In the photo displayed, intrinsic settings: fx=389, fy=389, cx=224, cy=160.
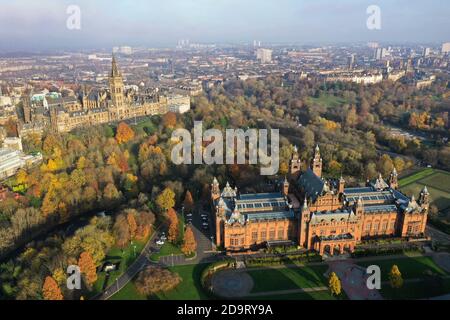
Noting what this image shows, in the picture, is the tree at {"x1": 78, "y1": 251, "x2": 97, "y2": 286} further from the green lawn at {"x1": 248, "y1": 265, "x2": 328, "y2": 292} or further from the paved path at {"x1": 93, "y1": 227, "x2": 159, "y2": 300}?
the green lawn at {"x1": 248, "y1": 265, "x2": 328, "y2": 292}

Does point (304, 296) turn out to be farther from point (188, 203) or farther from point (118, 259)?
point (188, 203)

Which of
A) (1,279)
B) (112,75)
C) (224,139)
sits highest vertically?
(112,75)

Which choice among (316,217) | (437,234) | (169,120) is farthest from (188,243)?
(169,120)

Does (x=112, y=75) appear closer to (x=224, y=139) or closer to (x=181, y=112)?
(x=181, y=112)

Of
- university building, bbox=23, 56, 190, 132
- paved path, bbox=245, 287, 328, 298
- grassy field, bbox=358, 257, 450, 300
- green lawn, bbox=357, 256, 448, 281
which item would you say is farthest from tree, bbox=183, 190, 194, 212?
university building, bbox=23, 56, 190, 132

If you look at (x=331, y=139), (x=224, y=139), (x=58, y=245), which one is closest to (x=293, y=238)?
(x=58, y=245)

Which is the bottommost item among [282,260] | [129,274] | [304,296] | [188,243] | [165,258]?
[304,296]
